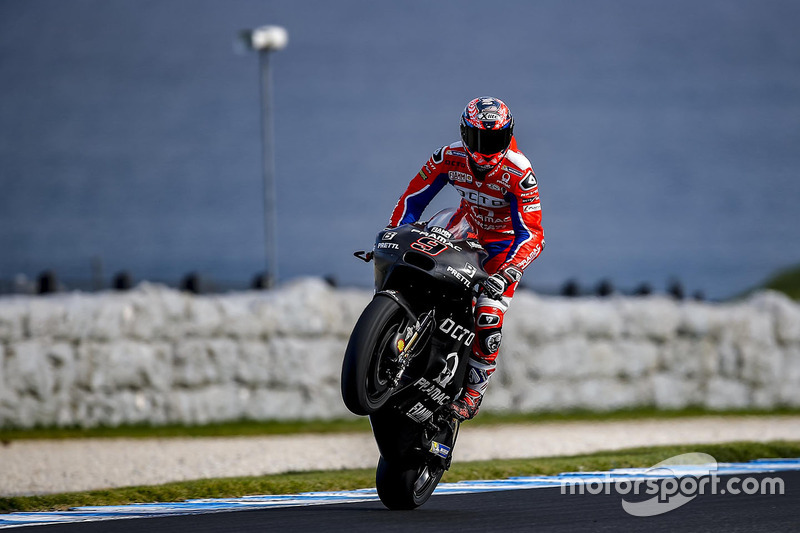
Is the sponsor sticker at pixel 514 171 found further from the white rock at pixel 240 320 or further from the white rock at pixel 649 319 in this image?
the white rock at pixel 649 319

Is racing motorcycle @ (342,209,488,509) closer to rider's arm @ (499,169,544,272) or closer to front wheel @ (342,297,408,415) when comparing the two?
front wheel @ (342,297,408,415)

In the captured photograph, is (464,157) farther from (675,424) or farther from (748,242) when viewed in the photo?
(748,242)

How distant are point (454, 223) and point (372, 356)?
53.2 inches

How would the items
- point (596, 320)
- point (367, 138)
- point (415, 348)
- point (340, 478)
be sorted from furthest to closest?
point (367, 138), point (596, 320), point (340, 478), point (415, 348)

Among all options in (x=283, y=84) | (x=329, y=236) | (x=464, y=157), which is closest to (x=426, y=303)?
(x=464, y=157)

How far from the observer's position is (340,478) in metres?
8.27

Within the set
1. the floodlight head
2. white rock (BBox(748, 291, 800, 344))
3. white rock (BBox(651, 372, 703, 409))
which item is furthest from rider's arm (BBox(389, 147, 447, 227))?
the floodlight head

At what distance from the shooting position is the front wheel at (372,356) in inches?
216

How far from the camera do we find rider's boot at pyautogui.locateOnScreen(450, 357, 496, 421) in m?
6.50

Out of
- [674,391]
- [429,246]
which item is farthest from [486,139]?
[674,391]

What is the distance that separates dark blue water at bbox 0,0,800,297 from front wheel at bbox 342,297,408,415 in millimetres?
43992

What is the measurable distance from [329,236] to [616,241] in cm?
1501

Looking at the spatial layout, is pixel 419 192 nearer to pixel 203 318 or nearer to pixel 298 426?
pixel 203 318

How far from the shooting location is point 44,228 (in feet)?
204
